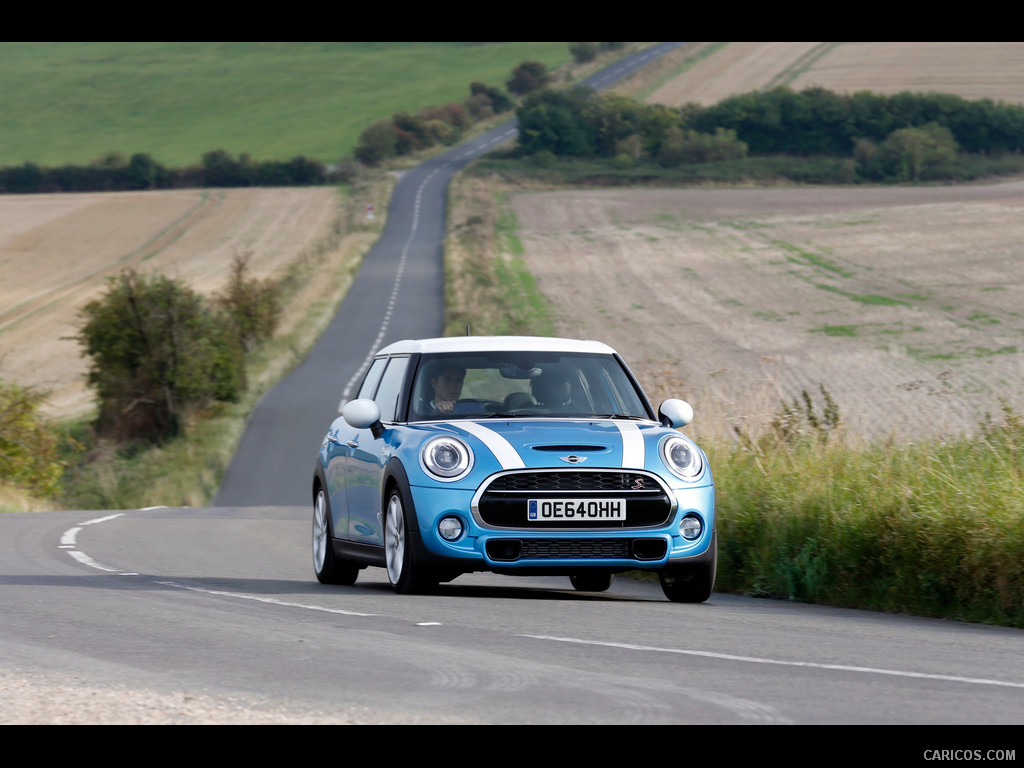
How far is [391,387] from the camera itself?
37.8 ft

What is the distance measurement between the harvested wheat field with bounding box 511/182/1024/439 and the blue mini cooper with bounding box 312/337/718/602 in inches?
157

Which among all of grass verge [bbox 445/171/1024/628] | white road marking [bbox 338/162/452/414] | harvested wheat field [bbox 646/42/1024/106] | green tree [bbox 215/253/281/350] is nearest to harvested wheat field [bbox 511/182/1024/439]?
grass verge [bbox 445/171/1024/628]

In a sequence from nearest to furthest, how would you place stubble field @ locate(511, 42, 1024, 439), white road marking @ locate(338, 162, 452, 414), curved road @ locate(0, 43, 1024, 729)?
curved road @ locate(0, 43, 1024, 729) < stubble field @ locate(511, 42, 1024, 439) < white road marking @ locate(338, 162, 452, 414)

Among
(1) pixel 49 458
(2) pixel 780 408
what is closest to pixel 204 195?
(1) pixel 49 458

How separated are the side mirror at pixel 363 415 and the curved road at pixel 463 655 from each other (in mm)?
1178

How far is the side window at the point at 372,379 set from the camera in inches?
478

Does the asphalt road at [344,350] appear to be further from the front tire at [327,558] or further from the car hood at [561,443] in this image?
the car hood at [561,443]

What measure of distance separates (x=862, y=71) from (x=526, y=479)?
377 feet

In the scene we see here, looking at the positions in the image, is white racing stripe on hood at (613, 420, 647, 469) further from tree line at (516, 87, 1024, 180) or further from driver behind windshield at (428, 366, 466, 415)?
tree line at (516, 87, 1024, 180)

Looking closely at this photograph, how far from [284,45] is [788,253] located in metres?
130

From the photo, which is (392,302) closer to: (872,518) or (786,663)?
(872,518)

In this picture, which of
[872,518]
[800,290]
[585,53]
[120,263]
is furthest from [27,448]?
[585,53]

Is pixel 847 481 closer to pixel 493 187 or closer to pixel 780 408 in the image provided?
pixel 780 408

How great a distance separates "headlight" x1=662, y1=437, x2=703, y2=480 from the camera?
10.1m
